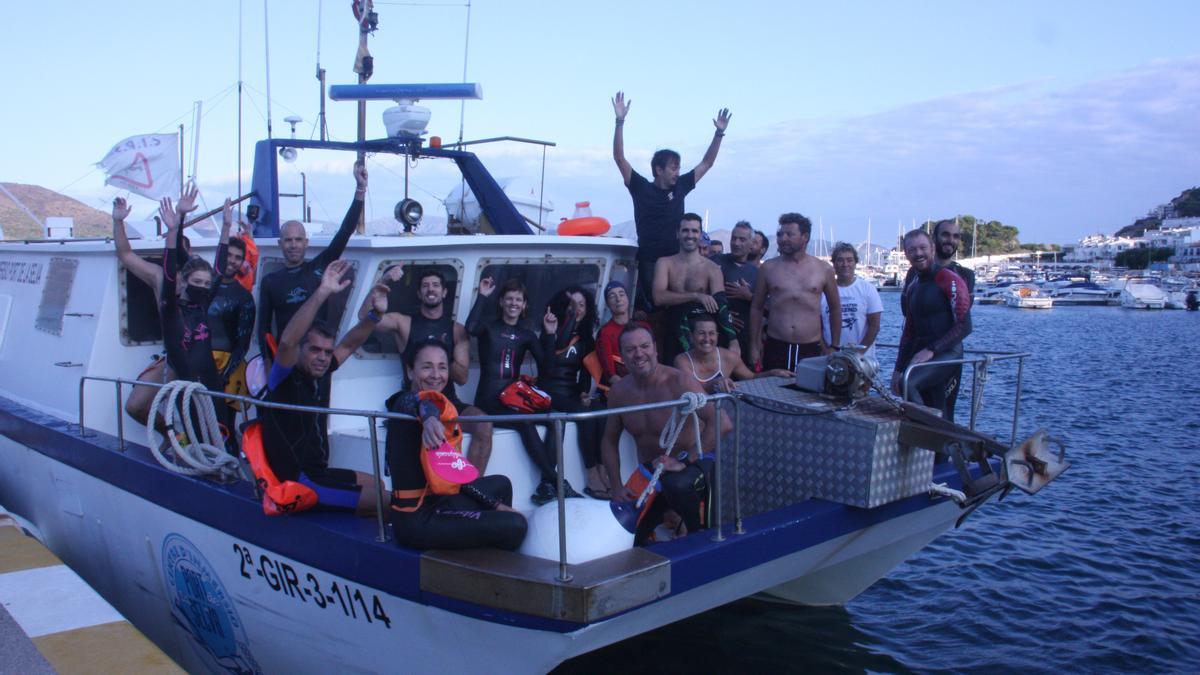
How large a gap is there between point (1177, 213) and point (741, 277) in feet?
508

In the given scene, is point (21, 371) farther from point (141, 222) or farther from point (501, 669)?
point (501, 669)

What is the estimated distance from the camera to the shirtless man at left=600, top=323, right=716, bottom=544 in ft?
14.8

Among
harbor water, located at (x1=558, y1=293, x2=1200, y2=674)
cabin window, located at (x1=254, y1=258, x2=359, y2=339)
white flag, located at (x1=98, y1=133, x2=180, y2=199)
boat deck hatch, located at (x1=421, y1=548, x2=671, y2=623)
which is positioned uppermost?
white flag, located at (x1=98, y1=133, x2=180, y2=199)

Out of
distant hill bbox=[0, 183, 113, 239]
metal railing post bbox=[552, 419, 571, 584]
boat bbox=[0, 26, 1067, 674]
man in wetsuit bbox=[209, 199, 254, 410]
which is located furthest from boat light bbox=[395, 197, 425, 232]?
distant hill bbox=[0, 183, 113, 239]

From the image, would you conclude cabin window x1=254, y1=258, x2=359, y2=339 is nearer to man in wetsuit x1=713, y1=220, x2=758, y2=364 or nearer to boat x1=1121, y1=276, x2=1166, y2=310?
man in wetsuit x1=713, y1=220, x2=758, y2=364

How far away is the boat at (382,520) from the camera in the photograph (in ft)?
12.8

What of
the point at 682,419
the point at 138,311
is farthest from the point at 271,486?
the point at 138,311

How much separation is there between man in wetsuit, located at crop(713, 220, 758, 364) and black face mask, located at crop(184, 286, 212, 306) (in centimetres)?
332

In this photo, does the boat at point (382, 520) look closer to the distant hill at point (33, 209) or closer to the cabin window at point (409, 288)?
the cabin window at point (409, 288)

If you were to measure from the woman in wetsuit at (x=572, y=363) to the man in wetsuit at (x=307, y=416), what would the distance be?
141 cm

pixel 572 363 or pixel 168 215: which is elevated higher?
pixel 168 215

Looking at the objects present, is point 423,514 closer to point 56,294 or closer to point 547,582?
point 547,582

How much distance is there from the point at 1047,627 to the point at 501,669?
16.7 feet

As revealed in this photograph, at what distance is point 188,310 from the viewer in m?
5.36
